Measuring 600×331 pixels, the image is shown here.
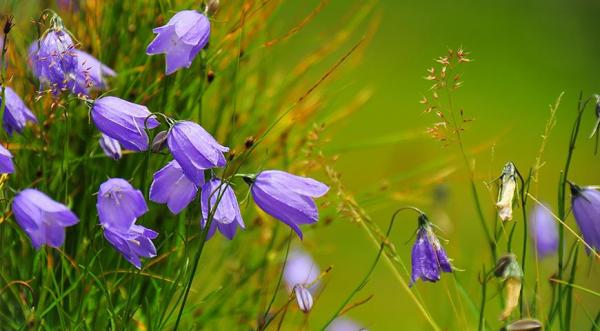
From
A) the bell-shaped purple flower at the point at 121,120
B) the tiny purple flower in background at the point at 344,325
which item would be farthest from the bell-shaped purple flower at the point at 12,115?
the tiny purple flower in background at the point at 344,325

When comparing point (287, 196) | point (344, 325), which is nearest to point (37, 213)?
point (287, 196)

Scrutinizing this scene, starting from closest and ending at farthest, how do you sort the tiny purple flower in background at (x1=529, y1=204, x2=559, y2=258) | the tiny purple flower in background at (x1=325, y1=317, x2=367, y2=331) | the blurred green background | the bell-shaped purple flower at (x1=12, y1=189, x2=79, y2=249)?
the bell-shaped purple flower at (x1=12, y1=189, x2=79, y2=249), the tiny purple flower in background at (x1=529, y1=204, x2=559, y2=258), the tiny purple flower in background at (x1=325, y1=317, x2=367, y2=331), the blurred green background

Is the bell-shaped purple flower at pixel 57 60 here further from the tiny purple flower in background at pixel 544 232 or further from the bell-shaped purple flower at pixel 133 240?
the tiny purple flower in background at pixel 544 232

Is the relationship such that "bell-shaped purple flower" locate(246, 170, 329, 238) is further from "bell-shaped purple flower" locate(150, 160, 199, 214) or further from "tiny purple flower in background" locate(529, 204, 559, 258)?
"tiny purple flower in background" locate(529, 204, 559, 258)

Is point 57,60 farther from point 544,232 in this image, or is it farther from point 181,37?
point 544,232

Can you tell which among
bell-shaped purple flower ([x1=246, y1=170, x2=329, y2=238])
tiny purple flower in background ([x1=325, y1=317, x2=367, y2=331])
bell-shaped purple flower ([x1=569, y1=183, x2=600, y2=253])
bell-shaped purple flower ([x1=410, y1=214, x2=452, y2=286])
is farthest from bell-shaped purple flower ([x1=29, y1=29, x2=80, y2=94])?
tiny purple flower in background ([x1=325, y1=317, x2=367, y2=331])

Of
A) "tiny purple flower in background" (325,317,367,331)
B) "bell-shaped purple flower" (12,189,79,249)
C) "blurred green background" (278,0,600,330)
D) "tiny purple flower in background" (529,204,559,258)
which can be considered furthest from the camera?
"blurred green background" (278,0,600,330)

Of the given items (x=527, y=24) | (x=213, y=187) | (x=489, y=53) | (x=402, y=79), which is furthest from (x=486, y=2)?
(x=213, y=187)

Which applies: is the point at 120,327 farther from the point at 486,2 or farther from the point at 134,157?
the point at 486,2
